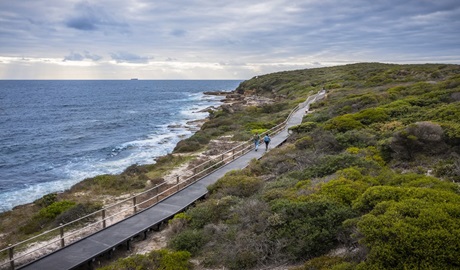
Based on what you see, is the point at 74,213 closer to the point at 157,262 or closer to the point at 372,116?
the point at 157,262

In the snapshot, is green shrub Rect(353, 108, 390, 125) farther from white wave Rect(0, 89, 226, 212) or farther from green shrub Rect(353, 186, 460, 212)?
white wave Rect(0, 89, 226, 212)

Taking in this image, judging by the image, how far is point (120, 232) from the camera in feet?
36.6

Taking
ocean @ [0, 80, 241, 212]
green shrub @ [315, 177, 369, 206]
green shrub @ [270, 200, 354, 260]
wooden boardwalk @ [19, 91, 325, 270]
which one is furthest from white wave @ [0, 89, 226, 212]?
green shrub @ [315, 177, 369, 206]

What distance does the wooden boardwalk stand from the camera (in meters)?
9.29

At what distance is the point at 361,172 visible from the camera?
36.7 feet

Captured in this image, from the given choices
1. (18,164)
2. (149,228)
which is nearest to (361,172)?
(149,228)

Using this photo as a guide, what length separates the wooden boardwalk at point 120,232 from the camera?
30.5ft

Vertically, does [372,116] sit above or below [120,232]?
above

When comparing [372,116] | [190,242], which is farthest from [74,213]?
[372,116]

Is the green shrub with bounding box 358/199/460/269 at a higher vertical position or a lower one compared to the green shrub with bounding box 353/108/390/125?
lower

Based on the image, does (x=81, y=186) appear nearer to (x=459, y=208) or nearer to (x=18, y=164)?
(x=18, y=164)

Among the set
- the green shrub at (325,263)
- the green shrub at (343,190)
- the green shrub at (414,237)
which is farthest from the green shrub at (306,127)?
the green shrub at (325,263)

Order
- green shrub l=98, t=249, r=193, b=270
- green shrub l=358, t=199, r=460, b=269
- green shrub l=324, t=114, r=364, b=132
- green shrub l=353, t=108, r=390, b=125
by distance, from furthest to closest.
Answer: green shrub l=353, t=108, r=390, b=125, green shrub l=324, t=114, r=364, b=132, green shrub l=98, t=249, r=193, b=270, green shrub l=358, t=199, r=460, b=269

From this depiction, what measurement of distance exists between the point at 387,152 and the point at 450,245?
327 inches
